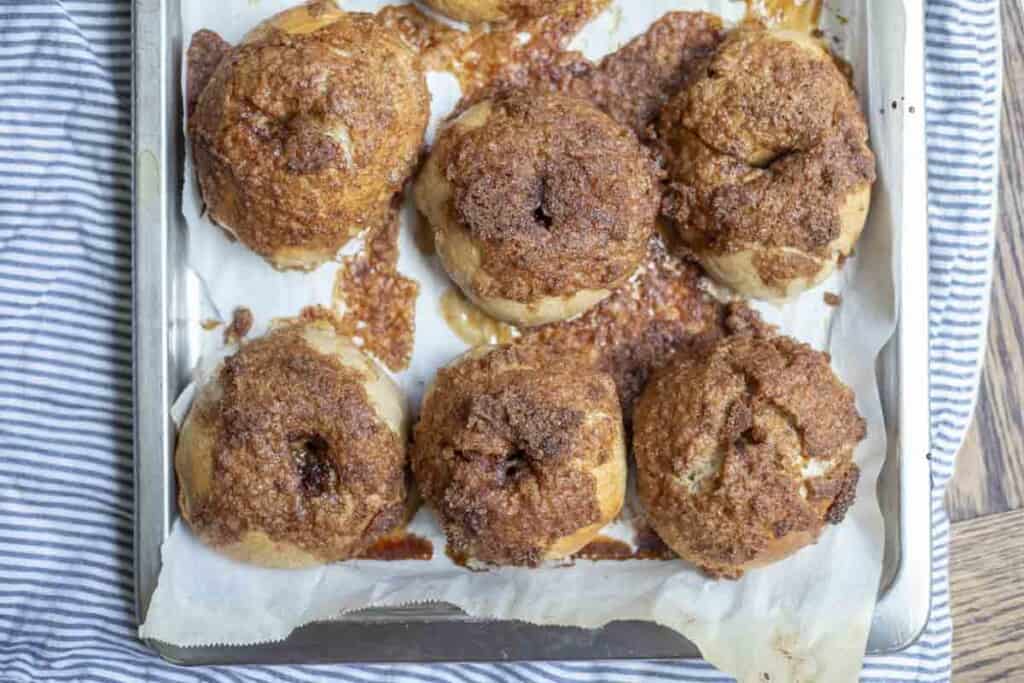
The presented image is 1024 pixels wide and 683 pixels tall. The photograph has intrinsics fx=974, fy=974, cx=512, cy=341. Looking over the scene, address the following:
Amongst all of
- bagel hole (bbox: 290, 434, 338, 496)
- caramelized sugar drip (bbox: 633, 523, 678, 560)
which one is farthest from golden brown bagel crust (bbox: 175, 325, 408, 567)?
caramelized sugar drip (bbox: 633, 523, 678, 560)

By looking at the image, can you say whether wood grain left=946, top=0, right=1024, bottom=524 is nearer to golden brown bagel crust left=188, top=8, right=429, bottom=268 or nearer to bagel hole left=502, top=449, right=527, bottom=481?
bagel hole left=502, top=449, right=527, bottom=481

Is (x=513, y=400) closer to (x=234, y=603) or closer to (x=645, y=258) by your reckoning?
(x=645, y=258)

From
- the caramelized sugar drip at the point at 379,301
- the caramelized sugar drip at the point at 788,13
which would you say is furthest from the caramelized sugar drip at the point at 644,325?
the caramelized sugar drip at the point at 788,13

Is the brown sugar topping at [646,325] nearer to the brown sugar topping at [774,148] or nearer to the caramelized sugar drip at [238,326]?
the brown sugar topping at [774,148]

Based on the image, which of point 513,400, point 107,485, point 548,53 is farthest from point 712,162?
A: point 107,485

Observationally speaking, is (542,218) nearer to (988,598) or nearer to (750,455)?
(750,455)

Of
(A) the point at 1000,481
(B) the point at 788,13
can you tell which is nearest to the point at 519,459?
(B) the point at 788,13
